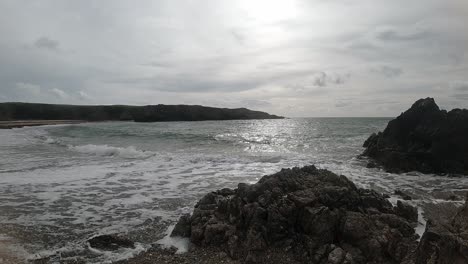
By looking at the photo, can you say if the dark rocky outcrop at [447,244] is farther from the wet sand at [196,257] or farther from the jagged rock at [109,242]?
the jagged rock at [109,242]

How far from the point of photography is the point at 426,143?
18.2 metres

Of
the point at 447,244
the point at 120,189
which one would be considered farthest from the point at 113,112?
the point at 447,244

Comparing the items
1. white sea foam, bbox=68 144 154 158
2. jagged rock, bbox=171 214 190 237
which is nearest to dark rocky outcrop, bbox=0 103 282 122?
white sea foam, bbox=68 144 154 158

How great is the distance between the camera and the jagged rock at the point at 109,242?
271 inches

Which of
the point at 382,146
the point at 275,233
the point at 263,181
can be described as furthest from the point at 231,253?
Result: the point at 382,146

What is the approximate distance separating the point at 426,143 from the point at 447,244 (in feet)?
52.7

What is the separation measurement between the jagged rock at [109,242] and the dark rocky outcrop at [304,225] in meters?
1.08

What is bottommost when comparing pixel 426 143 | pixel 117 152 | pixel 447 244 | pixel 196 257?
pixel 196 257

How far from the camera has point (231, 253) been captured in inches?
255

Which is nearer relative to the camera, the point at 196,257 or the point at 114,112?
the point at 196,257

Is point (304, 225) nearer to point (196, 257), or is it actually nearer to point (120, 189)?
point (196, 257)

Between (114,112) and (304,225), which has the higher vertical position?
(114,112)

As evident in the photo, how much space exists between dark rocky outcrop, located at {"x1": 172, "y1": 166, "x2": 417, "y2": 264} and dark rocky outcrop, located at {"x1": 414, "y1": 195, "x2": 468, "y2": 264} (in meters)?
1.54

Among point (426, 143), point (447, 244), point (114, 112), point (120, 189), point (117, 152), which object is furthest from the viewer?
point (114, 112)
